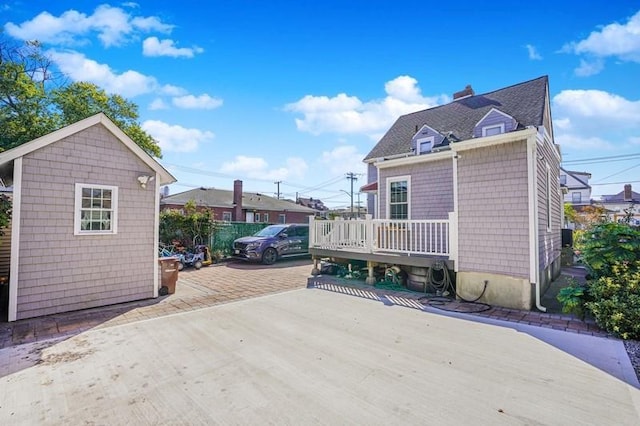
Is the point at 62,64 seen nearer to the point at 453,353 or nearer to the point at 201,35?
the point at 201,35

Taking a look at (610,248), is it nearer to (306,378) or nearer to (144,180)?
(306,378)

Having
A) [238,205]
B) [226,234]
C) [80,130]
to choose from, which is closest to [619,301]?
[80,130]

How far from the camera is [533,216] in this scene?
5.72 metres

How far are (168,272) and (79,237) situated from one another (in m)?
1.90

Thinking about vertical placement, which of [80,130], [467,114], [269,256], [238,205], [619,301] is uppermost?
[467,114]

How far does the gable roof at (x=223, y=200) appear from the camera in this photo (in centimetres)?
2486

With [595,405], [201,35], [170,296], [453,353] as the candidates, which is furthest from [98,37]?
[595,405]

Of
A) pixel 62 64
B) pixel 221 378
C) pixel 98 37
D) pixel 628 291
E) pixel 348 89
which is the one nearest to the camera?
pixel 221 378

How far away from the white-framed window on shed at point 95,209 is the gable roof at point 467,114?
10.5 metres

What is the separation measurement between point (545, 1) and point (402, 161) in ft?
16.5

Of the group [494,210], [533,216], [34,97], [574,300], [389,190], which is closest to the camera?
[574,300]

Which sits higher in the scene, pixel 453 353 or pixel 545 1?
pixel 545 1

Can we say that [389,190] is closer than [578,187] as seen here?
Yes

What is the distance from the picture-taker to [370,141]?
17891 mm
